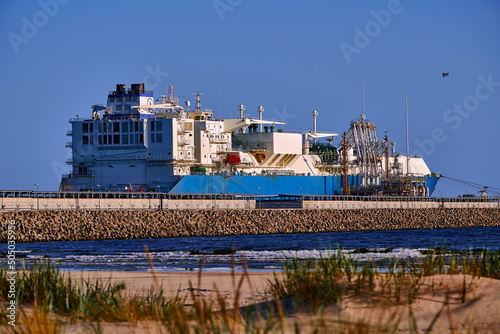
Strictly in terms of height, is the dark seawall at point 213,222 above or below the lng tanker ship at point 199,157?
below

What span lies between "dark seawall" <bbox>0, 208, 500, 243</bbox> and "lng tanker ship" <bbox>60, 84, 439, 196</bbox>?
8.61 meters

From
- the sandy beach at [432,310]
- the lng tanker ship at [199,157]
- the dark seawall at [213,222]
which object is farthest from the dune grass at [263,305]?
the lng tanker ship at [199,157]

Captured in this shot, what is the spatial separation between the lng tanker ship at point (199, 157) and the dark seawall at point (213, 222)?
861cm

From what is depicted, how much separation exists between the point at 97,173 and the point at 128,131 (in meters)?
3.53

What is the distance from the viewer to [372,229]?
4978cm

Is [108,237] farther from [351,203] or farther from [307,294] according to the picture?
[307,294]

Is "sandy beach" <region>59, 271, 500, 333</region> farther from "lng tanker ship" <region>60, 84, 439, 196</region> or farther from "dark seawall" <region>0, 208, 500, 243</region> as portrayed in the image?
"lng tanker ship" <region>60, 84, 439, 196</region>

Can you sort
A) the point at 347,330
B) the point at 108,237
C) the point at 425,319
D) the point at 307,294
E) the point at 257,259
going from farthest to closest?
the point at 108,237
the point at 257,259
the point at 307,294
the point at 425,319
the point at 347,330

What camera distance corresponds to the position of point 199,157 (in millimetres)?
56719

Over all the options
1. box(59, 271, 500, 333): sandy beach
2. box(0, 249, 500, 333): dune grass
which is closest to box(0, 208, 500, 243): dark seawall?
box(0, 249, 500, 333): dune grass

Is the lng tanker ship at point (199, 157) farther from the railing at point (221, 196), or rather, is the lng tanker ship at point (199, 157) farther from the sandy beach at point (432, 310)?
the sandy beach at point (432, 310)

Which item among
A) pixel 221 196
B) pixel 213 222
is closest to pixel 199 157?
pixel 221 196

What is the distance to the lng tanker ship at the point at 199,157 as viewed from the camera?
53.7m

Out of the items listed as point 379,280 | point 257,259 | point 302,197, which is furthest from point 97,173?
point 379,280
